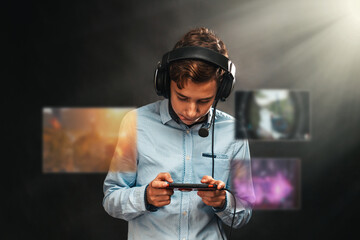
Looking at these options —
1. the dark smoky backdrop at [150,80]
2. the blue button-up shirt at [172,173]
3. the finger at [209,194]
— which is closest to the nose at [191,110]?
the blue button-up shirt at [172,173]

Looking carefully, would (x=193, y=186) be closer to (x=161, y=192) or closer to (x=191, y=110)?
(x=161, y=192)

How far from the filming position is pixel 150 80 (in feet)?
9.77

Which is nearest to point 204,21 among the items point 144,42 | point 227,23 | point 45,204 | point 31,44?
point 227,23

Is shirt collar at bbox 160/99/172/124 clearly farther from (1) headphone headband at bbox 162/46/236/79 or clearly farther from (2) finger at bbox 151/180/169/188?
→ (2) finger at bbox 151/180/169/188

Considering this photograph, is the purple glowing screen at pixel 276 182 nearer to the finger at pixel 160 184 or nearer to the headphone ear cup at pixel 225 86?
the headphone ear cup at pixel 225 86

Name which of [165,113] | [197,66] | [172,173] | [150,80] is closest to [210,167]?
[172,173]

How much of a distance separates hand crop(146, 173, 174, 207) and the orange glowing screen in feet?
6.01

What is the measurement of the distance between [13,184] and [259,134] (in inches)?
72.0

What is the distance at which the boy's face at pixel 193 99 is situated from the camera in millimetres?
1202

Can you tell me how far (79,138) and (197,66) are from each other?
1967 millimetres

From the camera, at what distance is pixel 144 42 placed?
117 inches

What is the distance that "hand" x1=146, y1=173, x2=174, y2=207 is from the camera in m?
1.10

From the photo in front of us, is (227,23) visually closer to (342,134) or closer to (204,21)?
(204,21)

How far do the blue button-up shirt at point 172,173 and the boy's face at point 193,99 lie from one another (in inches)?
3.8
